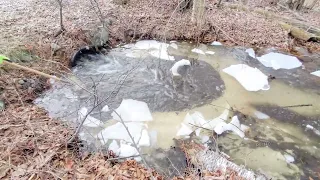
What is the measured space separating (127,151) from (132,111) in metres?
0.87

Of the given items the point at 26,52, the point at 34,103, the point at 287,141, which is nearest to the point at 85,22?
the point at 26,52

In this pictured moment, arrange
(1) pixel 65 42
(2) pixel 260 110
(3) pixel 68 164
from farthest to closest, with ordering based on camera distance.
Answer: (1) pixel 65 42, (2) pixel 260 110, (3) pixel 68 164

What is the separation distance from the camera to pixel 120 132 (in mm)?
3924

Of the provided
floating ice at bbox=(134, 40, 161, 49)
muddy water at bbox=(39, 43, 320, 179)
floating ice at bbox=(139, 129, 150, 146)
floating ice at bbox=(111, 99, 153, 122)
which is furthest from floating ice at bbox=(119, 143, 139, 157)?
floating ice at bbox=(134, 40, 161, 49)

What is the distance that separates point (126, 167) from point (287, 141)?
7.92 feet

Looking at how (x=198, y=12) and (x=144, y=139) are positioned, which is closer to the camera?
(x=144, y=139)

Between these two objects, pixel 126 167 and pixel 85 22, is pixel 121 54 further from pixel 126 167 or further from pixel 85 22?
pixel 126 167

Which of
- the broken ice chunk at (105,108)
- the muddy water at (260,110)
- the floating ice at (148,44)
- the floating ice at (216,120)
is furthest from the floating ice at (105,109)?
the floating ice at (148,44)

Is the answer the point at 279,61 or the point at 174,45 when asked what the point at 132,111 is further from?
the point at 279,61

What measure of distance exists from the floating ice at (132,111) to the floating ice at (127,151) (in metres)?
0.58

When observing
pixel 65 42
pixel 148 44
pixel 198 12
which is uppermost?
pixel 198 12

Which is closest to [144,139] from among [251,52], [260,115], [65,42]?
[260,115]

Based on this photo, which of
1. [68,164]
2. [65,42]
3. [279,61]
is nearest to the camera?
[68,164]

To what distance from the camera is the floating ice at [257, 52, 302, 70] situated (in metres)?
5.87
